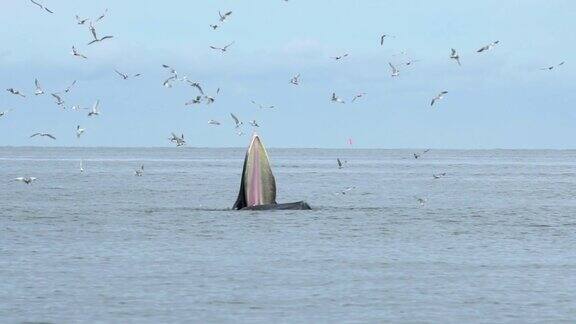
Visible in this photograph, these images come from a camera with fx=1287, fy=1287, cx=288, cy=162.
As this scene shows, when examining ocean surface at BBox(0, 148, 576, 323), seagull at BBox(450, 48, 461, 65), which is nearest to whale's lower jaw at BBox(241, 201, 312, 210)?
ocean surface at BBox(0, 148, 576, 323)

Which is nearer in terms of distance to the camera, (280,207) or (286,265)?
(286,265)

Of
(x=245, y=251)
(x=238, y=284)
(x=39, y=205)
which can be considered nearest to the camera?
(x=238, y=284)

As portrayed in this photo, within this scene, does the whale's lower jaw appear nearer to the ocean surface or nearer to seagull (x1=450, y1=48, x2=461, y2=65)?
the ocean surface

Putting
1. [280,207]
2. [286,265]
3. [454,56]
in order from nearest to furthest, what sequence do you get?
[286,265] < [454,56] < [280,207]

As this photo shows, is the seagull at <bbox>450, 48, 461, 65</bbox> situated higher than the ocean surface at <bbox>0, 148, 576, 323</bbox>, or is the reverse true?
the seagull at <bbox>450, 48, 461, 65</bbox>

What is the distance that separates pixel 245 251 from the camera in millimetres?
44594

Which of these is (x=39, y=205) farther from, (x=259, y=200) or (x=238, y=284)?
(x=238, y=284)

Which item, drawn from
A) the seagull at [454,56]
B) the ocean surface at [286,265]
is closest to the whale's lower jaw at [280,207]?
the ocean surface at [286,265]

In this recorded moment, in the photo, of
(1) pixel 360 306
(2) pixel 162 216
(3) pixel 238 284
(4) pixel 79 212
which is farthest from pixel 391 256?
(4) pixel 79 212

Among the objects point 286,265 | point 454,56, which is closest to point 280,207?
point 454,56

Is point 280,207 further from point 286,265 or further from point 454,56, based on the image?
point 286,265

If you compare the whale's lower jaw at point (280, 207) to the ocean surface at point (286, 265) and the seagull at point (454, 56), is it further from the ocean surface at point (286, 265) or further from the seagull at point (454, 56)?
the seagull at point (454, 56)

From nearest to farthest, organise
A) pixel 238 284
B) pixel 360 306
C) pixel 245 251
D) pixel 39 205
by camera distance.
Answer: pixel 360 306, pixel 238 284, pixel 245 251, pixel 39 205

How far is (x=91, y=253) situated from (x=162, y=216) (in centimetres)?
2097
